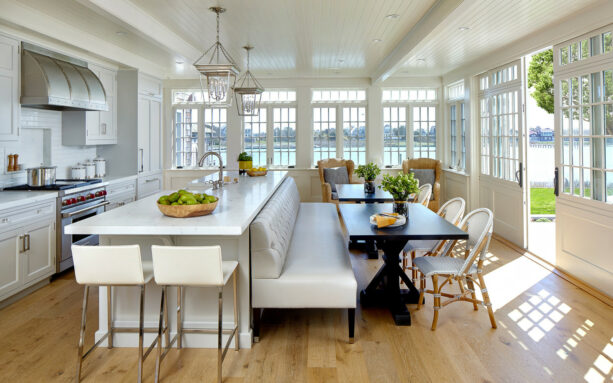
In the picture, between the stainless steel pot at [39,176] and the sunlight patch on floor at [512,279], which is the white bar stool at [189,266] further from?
the stainless steel pot at [39,176]

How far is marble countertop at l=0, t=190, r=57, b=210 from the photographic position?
3.66 m

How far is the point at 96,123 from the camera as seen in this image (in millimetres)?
5879

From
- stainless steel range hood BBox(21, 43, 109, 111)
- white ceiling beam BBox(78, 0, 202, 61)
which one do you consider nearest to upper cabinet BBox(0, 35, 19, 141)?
stainless steel range hood BBox(21, 43, 109, 111)

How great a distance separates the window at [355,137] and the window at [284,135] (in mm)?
1116

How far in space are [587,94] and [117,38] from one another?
551cm

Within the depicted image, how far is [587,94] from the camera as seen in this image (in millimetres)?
4062

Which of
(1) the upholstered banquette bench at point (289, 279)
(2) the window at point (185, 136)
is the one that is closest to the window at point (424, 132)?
(2) the window at point (185, 136)

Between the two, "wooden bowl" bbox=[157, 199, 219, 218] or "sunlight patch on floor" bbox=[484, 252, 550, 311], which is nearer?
"wooden bowl" bbox=[157, 199, 219, 218]

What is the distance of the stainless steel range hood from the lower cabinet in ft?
3.88

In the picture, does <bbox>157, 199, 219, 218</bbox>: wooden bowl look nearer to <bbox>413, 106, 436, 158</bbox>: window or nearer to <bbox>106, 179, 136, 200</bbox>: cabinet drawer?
<bbox>106, 179, 136, 200</bbox>: cabinet drawer

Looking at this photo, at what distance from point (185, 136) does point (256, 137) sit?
4.96 feet

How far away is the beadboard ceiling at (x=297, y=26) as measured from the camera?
4074mm

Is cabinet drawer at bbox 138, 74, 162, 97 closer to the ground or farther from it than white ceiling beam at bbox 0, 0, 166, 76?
closer to the ground

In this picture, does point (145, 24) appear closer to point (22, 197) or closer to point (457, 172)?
point (22, 197)
